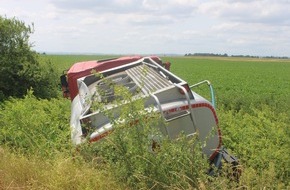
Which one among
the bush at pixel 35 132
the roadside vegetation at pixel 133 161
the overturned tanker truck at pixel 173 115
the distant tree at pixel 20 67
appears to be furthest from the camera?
the distant tree at pixel 20 67

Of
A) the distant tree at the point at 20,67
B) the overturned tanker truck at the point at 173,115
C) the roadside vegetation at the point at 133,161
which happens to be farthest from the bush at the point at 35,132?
the distant tree at the point at 20,67

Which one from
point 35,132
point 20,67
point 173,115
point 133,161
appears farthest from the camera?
point 20,67

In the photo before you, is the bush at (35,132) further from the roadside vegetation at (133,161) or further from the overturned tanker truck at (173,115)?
the overturned tanker truck at (173,115)

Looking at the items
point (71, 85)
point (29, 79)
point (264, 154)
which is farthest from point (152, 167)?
point (29, 79)

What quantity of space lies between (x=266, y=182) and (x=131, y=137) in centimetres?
145

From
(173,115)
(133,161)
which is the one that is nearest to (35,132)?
(173,115)

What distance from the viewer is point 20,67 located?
1455 cm

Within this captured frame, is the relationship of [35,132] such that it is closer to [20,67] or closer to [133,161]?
[133,161]

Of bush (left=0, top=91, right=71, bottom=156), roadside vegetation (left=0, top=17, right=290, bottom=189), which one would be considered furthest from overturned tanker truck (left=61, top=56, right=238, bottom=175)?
bush (left=0, top=91, right=71, bottom=156)

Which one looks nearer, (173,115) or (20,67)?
(173,115)

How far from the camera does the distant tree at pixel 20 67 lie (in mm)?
14211

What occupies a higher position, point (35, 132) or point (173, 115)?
point (173, 115)

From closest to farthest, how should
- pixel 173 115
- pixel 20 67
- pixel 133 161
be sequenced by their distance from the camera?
pixel 133 161 → pixel 173 115 → pixel 20 67

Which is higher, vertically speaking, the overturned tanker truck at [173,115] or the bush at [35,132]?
the overturned tanker truck at [173,115]
